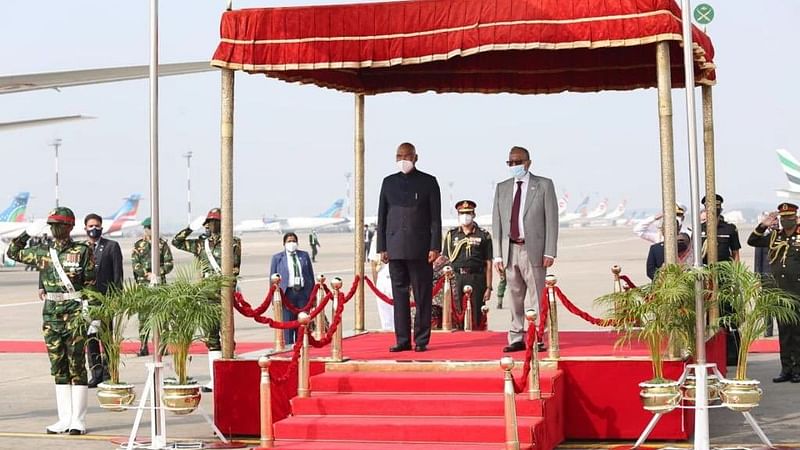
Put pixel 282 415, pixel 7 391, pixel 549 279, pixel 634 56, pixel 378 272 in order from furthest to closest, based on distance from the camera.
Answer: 1. pixel 378 272
2. pixel 7 391
3. pixel 634 56
4. pixel 282 415
5. pixel 549 279

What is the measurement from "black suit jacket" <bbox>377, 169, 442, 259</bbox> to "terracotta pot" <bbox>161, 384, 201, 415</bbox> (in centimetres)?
225

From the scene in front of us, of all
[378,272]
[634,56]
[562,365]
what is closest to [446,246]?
[378,272]

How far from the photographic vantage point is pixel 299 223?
18412cm

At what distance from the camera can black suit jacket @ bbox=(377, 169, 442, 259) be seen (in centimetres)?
1120

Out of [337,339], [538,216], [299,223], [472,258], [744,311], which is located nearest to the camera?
[744,311]

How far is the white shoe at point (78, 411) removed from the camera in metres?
11.3

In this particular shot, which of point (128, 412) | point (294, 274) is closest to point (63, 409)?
point (128, 412)

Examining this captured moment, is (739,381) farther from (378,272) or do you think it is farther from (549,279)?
(378,272)

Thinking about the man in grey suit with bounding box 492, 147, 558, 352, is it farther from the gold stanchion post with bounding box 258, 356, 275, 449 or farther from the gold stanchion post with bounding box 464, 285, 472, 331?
the gold stanchion post with bounding box 464, 285, 472, 331

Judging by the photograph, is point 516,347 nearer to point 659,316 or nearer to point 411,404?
point 411,404

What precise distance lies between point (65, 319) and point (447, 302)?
4.59 m

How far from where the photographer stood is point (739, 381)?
9.20 m

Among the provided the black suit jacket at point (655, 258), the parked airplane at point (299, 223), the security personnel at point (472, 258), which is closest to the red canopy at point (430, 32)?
the black suit jacket at point (655, 258)

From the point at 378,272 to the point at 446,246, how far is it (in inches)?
44.5
